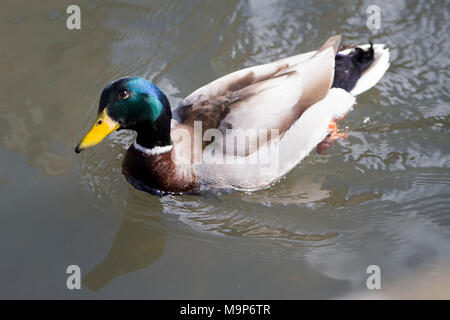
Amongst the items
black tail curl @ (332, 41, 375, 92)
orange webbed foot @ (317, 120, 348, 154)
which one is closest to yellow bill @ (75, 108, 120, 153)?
orange webbed foot @ (317, 120, 348, 154)

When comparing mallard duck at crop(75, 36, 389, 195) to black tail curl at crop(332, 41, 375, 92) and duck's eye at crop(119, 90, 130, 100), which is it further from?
black tail curl at crop(332, 41, 375, 92)

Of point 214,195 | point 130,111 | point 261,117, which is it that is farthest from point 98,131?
point 261,117

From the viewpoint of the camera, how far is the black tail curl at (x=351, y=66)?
482 centimetres

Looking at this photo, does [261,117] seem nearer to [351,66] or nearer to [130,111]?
[130,111]

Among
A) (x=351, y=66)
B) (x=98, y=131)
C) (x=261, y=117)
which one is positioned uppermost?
→ (x=351, y=66)

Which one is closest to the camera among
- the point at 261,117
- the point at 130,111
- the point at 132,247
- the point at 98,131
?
the point at 98,131

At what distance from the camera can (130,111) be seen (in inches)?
148

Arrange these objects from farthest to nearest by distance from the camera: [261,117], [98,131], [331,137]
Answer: [331,137], [261,117], [98,131]

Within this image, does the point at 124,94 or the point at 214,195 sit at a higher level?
the point at 124,94

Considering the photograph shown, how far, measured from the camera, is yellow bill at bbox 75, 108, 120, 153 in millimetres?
3605

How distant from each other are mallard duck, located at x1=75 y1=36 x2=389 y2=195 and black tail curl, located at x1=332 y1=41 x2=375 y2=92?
32cm

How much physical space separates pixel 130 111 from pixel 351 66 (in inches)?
83.3

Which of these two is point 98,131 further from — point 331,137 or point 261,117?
point 331,137

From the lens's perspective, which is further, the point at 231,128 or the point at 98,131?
→ the point at 231,128
